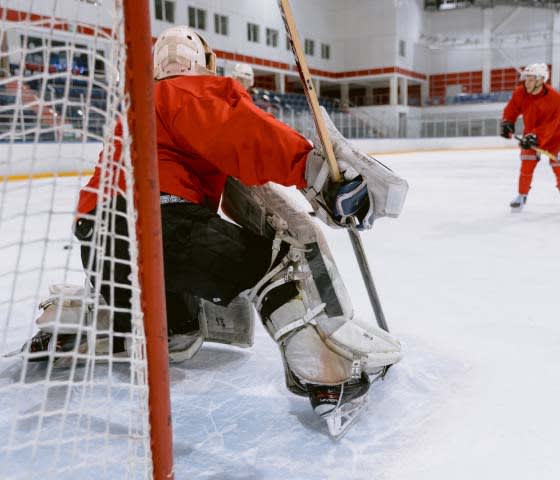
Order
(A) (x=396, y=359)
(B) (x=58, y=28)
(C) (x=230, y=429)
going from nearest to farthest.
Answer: (B) (x=58, y=28) < (C) (x=230, y=429) < (A) (x=396, y=359)

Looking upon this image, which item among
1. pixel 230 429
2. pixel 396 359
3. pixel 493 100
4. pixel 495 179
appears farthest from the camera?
pixel 493 100

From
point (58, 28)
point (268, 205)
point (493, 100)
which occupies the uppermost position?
point (493, 100)

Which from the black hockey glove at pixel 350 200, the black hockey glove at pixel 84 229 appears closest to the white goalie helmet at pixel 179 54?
the black hockey glove at pixel 84 229

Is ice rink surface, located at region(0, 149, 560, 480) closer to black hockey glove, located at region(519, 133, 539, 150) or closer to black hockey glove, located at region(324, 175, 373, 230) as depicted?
black hockey glove, located at region(324, 175, 373, 230)

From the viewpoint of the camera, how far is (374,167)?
106cm

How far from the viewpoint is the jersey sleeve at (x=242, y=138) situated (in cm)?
105

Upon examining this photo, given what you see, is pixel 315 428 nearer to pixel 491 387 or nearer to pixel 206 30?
pixel 491 387

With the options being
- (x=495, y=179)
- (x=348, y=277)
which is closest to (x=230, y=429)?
(x=348, y=277)

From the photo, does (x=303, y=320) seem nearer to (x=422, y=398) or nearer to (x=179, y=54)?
(x=422, y=398)

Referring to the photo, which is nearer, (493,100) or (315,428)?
(315,428)

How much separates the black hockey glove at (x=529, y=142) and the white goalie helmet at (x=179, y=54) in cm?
365

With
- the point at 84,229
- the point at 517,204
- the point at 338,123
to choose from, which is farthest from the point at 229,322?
the point at 338,123

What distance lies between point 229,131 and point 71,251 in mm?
353

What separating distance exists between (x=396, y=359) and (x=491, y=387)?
250mm
